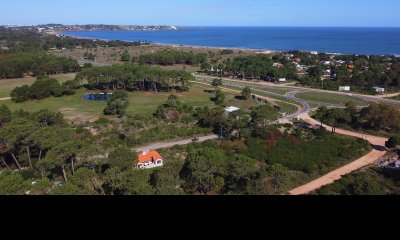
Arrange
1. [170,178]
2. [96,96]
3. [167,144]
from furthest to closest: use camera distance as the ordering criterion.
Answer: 1. [96,96]
2. [167,144]
3. [170,178]

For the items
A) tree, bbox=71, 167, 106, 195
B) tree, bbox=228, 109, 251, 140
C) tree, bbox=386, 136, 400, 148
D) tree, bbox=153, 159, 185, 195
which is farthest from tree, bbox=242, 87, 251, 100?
tree, bbox=71, 167, 106, 195

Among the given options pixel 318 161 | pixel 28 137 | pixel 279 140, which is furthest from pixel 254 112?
pixel 28 137

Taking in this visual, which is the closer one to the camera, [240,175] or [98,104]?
[240,175]

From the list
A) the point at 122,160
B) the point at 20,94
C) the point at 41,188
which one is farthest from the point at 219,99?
the point at 41,188

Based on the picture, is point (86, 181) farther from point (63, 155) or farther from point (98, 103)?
point (98, 103)
